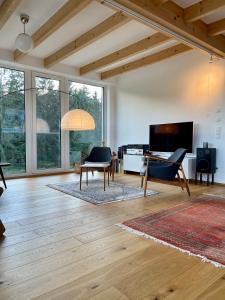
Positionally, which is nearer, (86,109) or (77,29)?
(77,29)

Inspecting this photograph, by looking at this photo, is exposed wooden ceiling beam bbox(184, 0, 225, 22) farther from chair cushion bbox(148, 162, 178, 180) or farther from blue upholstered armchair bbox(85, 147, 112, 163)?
blue upholstered armchair bbox(85, 147, 112, 163)

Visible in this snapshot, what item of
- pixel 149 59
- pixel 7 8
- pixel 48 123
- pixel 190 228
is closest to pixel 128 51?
pixel 149 59

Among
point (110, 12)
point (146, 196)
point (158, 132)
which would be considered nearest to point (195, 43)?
point (110, 12)

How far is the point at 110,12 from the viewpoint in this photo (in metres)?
3.46

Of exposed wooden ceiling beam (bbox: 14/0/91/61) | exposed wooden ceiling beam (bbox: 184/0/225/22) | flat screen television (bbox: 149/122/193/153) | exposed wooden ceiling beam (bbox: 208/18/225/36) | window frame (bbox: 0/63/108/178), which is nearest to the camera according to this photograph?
exposed wooden ceiling beam (bbox: 184/0/225/22)

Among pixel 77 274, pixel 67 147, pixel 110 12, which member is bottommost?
pixel 77 274

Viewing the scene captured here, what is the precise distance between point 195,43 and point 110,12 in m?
1.45

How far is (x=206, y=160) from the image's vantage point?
4492mm

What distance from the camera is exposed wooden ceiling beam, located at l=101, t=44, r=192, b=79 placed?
456cm

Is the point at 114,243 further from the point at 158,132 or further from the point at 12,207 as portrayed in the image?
the point at 158,132

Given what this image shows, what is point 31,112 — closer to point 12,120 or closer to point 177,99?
point 12,120

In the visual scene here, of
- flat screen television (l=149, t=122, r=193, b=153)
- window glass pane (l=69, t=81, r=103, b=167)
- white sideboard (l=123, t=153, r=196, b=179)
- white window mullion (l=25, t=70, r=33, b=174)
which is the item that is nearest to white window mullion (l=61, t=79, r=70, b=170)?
window glass pane (l=69, t=81, r=103, b=167)

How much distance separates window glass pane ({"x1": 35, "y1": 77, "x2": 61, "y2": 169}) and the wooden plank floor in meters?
3.12

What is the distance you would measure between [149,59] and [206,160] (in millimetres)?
2601
